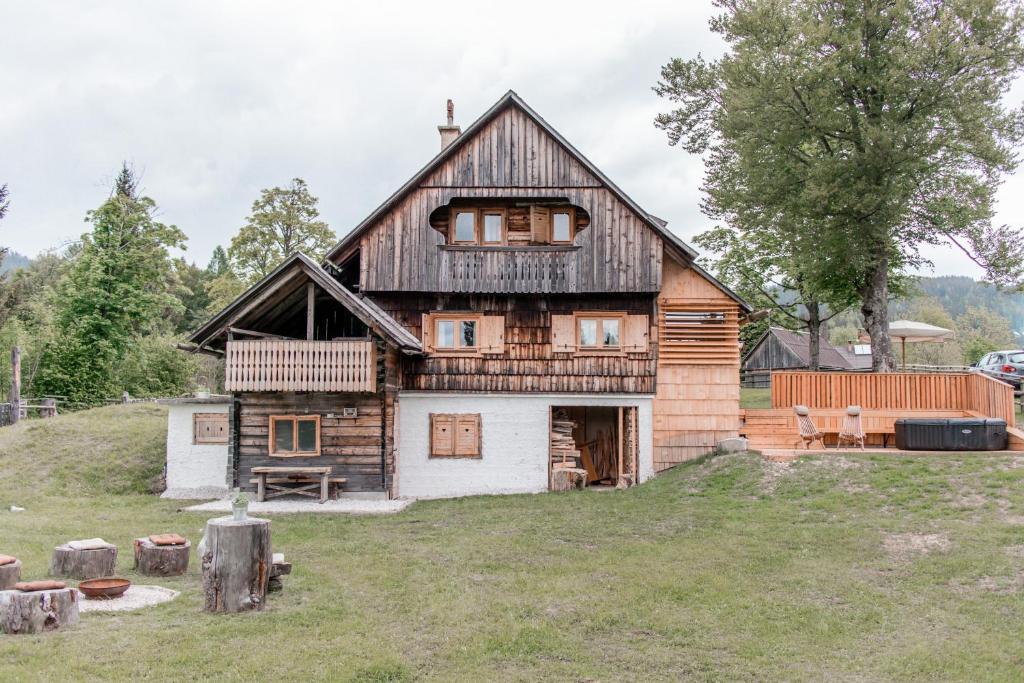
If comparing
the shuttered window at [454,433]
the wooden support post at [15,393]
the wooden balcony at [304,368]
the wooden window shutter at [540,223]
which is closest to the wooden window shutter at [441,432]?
the shuttered window at [454,433]

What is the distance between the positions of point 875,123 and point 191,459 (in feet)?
70.2

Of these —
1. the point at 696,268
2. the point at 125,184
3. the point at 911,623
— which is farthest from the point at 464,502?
the point at 125,184

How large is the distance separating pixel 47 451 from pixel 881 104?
1026 inches

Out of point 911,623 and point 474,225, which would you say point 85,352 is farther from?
point 911,623

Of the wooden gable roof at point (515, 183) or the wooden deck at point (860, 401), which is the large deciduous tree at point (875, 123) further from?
the wooden gable roof at point (515, 183)

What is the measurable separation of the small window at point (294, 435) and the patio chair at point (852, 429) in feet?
42.0

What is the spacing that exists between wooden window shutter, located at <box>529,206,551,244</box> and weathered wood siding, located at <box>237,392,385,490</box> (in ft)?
19.4

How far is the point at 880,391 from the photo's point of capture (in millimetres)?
22750

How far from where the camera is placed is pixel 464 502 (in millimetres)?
20203

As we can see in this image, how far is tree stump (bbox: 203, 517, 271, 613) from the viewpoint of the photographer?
984 centimetres

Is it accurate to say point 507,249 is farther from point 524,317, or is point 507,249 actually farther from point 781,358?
point 781,358

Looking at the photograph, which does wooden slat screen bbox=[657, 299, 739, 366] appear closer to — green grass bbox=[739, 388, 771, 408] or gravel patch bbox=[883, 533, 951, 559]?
gravel patch bbox=[883, 533, 951, 559]

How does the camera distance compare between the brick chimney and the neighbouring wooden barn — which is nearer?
the brick chimney

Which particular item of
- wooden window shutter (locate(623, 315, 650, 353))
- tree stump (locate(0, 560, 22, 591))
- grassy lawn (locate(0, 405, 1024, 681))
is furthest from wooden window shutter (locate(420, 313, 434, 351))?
tree stump (locate(0, 560, 22, 591))
